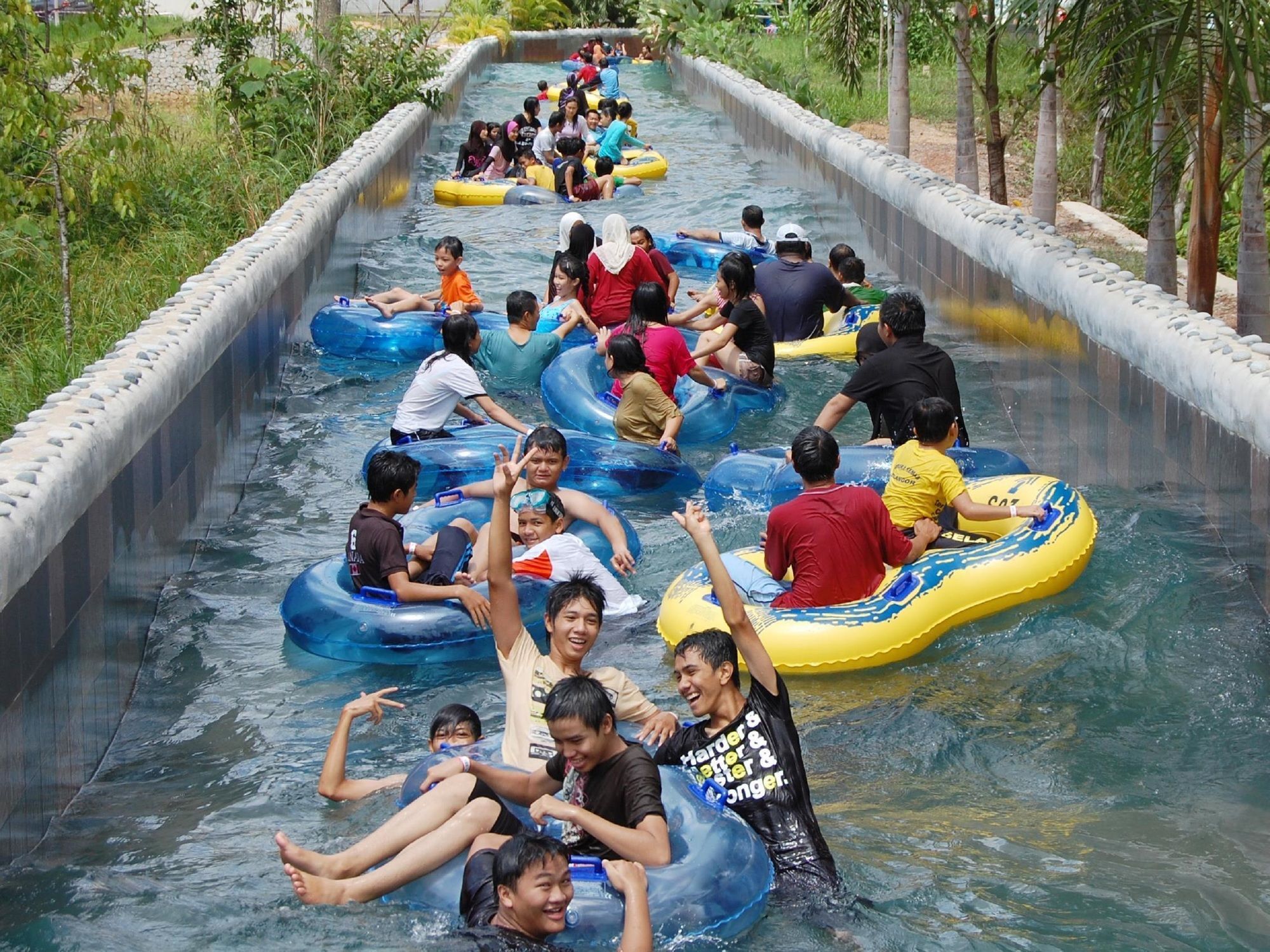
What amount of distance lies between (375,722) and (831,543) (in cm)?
227

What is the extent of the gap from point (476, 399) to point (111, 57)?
4.34 meters

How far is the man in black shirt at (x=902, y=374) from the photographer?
885cm

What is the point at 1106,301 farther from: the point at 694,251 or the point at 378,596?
the point at 694,251

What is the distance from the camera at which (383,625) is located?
7227mm

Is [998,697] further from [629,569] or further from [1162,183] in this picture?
[1162,183]

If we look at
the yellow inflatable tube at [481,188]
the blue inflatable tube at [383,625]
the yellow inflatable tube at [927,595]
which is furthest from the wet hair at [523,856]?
the yellow inflatable tube at [481,188]

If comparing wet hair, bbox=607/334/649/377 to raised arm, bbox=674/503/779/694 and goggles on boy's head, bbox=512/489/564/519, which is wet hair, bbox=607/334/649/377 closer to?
goggles on boy's head, bbox=512/489/564/519

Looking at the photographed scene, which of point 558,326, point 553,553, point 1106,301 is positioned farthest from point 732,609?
point 558,326

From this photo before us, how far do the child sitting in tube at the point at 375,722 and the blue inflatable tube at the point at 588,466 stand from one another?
354 cm

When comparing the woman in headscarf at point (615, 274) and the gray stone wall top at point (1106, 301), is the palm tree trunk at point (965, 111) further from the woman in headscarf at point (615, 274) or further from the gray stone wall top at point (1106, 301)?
the woman in headscarf at point (615, 274)

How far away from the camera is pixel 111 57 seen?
11938 mm

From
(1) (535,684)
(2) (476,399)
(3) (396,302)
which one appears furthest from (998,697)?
(3) (396,302)

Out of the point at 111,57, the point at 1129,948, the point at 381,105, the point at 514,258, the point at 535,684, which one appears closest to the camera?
the point at 1129,948

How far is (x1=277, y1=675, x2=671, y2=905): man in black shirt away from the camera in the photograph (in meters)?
4.75
